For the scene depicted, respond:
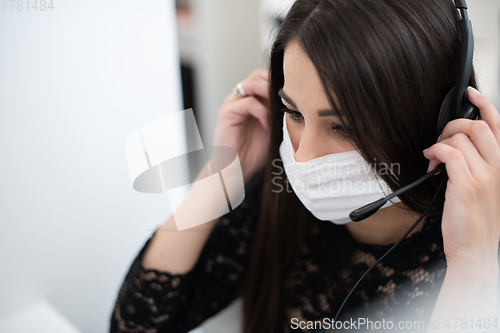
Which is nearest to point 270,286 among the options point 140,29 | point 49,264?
point 49,264

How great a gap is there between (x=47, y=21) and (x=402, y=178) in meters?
0.60

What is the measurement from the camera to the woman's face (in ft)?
1.38

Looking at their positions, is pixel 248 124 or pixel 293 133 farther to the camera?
pixel 248 124

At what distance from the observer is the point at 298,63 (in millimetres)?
446

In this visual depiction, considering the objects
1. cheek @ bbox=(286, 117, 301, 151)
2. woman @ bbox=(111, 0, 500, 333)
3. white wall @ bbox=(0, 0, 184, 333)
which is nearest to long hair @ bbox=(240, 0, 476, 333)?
woman @ bbox=(111, 0, 500, 333)

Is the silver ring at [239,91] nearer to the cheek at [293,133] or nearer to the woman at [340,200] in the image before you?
the woman at [340,200]

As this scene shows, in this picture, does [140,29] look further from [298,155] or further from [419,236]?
[419,236]

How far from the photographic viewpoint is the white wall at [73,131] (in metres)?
0.51
